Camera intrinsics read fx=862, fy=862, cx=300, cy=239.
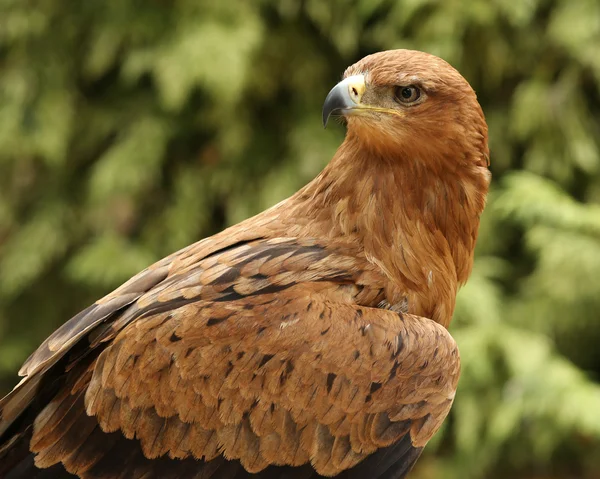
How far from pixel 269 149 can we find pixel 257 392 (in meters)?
3.79

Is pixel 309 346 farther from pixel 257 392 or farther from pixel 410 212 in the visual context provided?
pixel 410 212

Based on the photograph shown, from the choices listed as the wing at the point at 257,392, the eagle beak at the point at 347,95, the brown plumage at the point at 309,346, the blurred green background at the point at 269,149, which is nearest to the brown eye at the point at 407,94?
the brown plumage at the point at 309,346

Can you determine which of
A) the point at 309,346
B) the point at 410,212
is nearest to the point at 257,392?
the point at 309,346

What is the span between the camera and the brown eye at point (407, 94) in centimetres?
290

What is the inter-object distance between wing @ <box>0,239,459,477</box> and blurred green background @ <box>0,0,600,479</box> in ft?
8.85

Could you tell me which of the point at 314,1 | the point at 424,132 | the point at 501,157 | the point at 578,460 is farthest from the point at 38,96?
the point at 578,460

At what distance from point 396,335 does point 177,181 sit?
392cm

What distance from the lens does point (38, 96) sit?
6438 mm

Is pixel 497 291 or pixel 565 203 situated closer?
pixel 565 203

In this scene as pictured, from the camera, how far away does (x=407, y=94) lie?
2.92 m

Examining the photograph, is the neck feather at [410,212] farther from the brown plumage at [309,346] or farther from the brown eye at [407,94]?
the brown eye at [407,94]

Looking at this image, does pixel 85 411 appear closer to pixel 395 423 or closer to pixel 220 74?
pixel 395 423

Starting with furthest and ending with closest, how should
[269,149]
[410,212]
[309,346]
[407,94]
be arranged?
[269,149] < [410,212] < [407,94] < [309,346]

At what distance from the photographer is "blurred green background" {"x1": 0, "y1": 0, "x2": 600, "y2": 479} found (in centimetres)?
567
